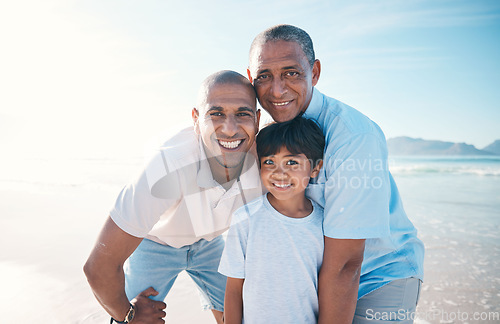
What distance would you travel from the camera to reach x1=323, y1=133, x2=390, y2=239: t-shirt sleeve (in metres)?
1.85

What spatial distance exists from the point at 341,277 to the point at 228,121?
4.14 ft

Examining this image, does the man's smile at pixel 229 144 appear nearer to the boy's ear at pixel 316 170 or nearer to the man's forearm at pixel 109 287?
the boy's ear at pixel 316 170

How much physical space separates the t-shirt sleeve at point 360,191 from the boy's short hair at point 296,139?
25cm

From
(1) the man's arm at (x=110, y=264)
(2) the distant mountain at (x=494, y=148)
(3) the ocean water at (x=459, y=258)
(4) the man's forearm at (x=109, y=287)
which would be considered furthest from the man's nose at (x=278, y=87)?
(2) the distant mountain at (x=494, y=148)

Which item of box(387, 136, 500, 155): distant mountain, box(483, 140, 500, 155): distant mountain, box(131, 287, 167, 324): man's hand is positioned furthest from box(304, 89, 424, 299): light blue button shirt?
box(483, 140, 500, 155): distant mountain

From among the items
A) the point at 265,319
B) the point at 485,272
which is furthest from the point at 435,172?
the point at 265,319

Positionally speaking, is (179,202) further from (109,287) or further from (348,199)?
(348,199)

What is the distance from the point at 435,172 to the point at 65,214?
65.2 feet

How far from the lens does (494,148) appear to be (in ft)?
113

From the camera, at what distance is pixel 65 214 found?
7.19 metres

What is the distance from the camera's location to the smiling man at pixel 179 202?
2.15 meters

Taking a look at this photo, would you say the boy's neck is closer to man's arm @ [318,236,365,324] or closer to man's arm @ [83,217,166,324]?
man's arm @ [318,236,365,324]

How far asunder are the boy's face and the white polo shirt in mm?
221

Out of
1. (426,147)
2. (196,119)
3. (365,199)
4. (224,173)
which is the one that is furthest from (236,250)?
(426,147)
